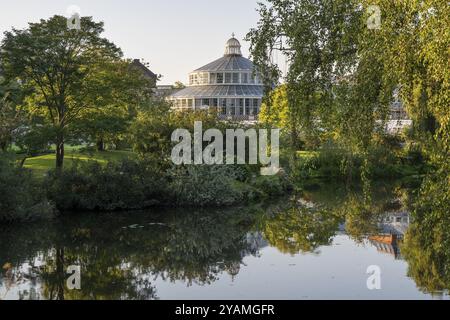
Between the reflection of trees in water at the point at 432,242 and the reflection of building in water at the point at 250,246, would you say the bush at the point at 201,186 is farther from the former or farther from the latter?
the reflection of trees in water at the point at 432,242

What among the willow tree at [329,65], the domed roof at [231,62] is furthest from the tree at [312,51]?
the domed roof at [231,62]

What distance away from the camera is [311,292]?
38.0ft

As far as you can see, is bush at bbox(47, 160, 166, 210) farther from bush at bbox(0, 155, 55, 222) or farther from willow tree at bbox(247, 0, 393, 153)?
willow tree at bbox(247, 0, 393, 153)

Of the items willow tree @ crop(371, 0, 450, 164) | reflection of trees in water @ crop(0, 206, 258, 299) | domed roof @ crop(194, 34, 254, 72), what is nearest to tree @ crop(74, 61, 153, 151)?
reflection of trees in water @ crop(0, 206, 258, 299)

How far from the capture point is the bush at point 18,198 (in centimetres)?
1903

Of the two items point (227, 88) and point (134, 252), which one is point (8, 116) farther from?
point (227, 88)

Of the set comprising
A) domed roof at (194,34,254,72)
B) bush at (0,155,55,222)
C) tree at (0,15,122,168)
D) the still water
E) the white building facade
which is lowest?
the still water

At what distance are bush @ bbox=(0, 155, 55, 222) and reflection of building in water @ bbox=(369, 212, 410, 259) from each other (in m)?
12.0

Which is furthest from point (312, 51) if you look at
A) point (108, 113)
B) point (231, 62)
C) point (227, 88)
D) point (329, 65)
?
point (231, 62)

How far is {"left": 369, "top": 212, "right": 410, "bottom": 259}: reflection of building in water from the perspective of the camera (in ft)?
51.8

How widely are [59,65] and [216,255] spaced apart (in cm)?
1421

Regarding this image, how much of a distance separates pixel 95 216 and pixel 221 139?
7.58 meters
